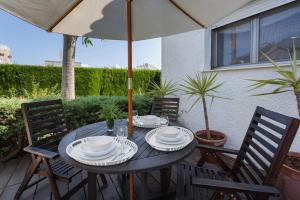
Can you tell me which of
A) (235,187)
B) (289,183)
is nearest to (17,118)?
(235,187)

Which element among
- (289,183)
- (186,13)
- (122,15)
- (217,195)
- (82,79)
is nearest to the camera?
(217,195)

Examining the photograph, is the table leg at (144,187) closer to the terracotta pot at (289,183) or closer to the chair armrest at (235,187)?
the chair armrest at (235,187)

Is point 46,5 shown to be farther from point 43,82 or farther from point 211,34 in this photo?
point 43,82

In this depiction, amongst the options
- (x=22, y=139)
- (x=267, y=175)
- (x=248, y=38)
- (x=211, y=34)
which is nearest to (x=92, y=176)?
(x=267, y=175)

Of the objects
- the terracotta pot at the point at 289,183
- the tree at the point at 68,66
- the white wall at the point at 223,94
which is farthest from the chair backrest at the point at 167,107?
the tree at the point at 68,66

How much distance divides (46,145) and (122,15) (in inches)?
68.0

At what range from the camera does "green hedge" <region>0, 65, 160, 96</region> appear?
21.6ft

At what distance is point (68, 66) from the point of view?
466 centimetres

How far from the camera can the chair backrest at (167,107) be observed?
2994 mm

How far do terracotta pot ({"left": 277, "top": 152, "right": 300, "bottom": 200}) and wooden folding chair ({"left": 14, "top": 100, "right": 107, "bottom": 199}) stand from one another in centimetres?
189

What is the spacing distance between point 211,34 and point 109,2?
7.24 feet

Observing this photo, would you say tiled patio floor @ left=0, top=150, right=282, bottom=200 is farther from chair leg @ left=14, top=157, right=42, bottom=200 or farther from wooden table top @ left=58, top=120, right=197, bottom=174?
wooden table top @ left=58, top=120, right=197, bottom=174

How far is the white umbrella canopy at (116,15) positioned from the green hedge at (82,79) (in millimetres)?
3810

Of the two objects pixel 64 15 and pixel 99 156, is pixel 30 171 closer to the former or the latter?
pixel 99 156
